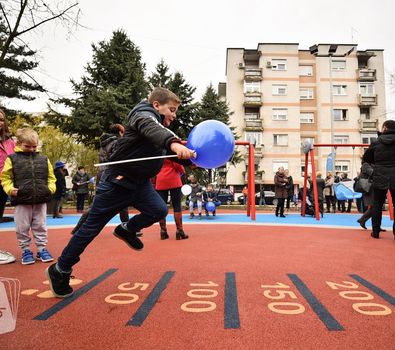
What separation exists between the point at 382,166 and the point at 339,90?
1494 inches

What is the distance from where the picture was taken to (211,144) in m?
2.93

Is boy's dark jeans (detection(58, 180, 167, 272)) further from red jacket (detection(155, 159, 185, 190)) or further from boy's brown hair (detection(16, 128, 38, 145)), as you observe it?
red jacket (detection(155, 159, 185, 190))

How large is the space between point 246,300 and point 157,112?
70.2 inches

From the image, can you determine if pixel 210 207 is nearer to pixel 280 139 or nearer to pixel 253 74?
pixel 280 139

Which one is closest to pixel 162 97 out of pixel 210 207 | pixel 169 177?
pixel 169 177

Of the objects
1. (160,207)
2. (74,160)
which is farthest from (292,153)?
(160,207)

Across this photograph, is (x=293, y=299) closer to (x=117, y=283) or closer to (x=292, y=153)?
(x=117, y=283)

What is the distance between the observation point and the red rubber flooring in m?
2.14

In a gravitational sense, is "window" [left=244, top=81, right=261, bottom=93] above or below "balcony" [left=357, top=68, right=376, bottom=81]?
below

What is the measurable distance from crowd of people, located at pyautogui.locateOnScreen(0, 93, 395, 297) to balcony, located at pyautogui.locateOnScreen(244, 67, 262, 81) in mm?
34367

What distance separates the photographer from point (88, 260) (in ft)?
14.9

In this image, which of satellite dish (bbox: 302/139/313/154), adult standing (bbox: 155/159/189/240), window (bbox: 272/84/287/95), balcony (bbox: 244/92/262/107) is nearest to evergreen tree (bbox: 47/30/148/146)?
satellite dish (bbox: 302/139/313/154)

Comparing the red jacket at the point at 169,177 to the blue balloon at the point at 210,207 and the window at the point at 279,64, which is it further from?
the window at the point at 279,64

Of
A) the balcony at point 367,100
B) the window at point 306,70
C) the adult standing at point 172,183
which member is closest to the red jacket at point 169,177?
the adult standing at point 172,183
